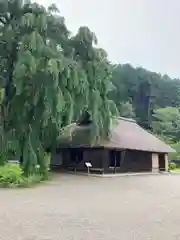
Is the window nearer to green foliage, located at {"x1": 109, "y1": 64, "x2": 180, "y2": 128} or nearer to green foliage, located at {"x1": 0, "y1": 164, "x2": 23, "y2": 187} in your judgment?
green foliage, located at {"x1": 0, "y1": 164, "x2": 23, "y2": 187}

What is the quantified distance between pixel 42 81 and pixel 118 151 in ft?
30.3

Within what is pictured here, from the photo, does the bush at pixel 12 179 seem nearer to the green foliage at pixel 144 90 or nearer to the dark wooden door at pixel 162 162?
the dark wooden door at pixel 162 162

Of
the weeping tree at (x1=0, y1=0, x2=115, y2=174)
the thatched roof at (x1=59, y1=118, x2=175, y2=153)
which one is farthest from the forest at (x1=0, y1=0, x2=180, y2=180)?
the thatched roof at (x1=59, y1=118, x2=175, y2=153)

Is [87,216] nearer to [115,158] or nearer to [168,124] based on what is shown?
[115,158]

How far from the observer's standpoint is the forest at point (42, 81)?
1752cm

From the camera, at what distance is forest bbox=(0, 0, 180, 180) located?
57.5ft

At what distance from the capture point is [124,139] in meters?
25.3

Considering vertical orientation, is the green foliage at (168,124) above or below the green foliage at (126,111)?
below

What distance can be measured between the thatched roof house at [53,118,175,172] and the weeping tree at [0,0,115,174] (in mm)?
1650

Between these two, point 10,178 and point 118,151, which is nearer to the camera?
point 10,178

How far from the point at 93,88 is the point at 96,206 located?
11.9 metres

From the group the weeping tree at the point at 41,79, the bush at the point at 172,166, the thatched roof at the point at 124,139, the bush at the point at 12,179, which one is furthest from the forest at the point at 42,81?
the bush at the point at 172,166

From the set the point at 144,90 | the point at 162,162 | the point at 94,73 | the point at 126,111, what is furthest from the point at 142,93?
the point at 94,73

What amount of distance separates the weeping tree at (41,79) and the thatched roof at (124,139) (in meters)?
1.65
